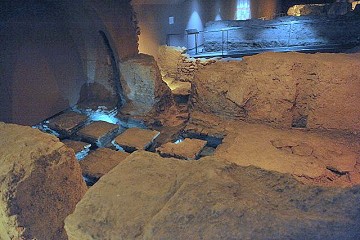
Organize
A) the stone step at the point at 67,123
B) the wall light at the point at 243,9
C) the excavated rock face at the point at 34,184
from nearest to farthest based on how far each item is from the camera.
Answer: the excavated rock face at the point at 34,184, the stone step at the point at 67,123, the wall light at the point at 243,9

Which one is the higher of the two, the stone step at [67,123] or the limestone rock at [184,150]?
the stone step at [67,123]

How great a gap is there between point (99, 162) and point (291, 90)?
11.9 feet

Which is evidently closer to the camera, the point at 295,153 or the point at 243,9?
the point at 295,153

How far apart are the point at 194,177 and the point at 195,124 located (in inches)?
180

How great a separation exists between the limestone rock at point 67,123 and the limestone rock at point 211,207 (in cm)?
470

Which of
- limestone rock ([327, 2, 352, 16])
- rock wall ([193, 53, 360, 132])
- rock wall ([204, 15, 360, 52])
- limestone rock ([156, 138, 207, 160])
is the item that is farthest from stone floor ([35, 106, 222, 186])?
limestone rock ([327, 2, 352, 16])

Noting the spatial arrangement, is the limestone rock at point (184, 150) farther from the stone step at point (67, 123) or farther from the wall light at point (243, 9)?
the wall light at point (243, 9)

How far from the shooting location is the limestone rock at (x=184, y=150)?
5.18 m

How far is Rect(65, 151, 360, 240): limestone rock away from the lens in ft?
4.57

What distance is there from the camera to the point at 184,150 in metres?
5.31

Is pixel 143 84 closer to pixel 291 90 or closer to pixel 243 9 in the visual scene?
pixel 291 90

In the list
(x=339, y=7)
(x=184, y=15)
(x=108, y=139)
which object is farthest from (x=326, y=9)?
(x=108, y=139)

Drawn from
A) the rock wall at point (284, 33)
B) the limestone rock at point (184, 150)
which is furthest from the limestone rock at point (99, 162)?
the rock wall at point (284, 33)

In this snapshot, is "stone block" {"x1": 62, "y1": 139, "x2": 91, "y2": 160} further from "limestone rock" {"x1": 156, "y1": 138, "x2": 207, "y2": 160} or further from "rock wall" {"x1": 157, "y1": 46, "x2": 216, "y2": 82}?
"rock wall" {"x1": 157, "y1": 46, "x2": 216, "y2": 82}
